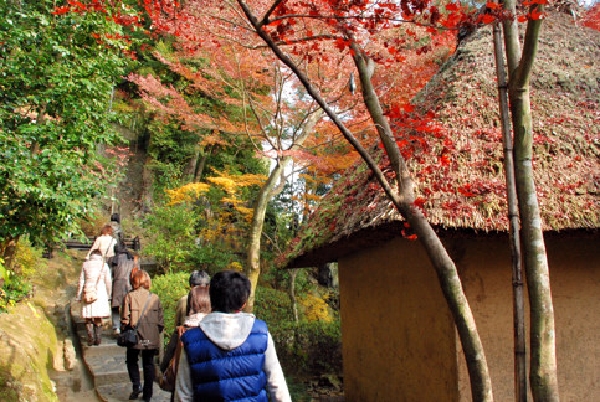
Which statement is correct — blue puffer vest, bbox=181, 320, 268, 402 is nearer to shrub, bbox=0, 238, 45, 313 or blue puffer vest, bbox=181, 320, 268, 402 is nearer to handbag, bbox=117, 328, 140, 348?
handbag, bbox=117, 328, 140, 348

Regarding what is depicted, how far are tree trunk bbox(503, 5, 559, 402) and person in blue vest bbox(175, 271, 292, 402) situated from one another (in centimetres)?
194

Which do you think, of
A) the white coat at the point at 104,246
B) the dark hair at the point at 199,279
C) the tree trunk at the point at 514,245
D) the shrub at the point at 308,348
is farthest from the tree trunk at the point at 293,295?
the tree trunk at the point at 514,245

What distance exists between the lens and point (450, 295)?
345cm

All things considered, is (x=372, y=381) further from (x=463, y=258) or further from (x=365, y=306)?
(x=463, y=258)

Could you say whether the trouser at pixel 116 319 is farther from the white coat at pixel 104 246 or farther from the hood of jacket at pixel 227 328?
the hood of jacket at pixel 227 328

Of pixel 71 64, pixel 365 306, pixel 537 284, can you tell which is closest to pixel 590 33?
pixel 365 306

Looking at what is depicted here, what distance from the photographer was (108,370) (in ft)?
22.1

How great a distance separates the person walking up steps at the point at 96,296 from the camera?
7586 millimetres

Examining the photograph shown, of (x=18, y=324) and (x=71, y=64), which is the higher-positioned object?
(x=71, y=64)

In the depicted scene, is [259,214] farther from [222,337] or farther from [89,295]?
[222,337]

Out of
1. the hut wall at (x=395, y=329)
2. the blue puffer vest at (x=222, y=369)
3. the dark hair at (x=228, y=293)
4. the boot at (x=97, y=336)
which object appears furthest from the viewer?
the boot at (x=97, y=336)

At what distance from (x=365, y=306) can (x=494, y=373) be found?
2428 mm

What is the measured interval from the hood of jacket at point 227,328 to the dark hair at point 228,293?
6 centimetres

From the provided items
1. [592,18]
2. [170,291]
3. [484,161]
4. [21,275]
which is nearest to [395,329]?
[484,161]
